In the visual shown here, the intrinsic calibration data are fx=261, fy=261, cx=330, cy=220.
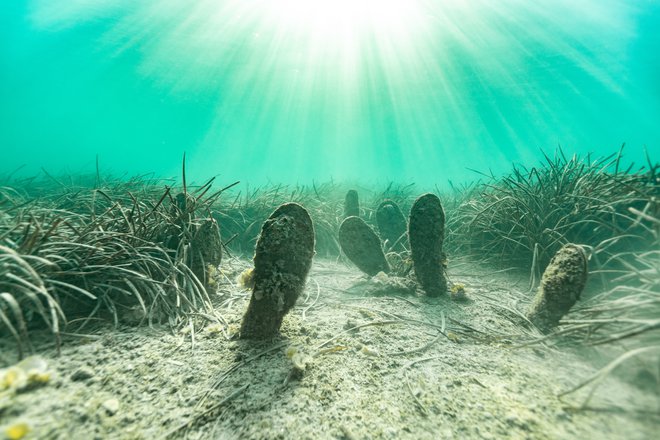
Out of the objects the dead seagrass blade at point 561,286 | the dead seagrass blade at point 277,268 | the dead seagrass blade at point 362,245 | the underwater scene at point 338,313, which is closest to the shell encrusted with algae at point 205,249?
the underwater scene at point 338,313

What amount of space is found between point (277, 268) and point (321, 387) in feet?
2.00

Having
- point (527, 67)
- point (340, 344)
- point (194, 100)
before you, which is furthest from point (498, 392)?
point (194, 100)

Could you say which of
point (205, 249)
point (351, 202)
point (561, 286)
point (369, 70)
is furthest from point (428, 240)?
point (369, 70)

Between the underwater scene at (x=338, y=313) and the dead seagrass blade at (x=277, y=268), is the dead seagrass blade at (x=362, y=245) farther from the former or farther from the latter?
the dead seagrass blade at (x=277, y=268)

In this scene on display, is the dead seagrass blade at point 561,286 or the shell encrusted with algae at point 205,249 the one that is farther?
the shell encrusted with algae at point 205,249

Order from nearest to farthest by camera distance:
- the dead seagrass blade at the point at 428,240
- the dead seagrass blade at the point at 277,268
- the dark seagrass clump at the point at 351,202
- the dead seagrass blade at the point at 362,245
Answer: the dead seagrass blade at the point at 277,268
the dead seagrass blade at the point at 428,240
the dead seagrass blade at the point at 362,245
the dark seagrass clump at the point at 351,202

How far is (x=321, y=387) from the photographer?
1.20 meters

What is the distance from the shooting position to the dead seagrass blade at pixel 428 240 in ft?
7.63

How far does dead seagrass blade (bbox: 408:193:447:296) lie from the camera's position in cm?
232

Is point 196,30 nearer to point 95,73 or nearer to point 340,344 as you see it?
point 95,73

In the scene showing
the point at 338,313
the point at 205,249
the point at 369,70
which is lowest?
the point at 338,313

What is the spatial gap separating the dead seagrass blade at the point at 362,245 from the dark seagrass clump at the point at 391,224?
93 cm

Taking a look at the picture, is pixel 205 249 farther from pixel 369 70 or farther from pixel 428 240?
pixel 369 70

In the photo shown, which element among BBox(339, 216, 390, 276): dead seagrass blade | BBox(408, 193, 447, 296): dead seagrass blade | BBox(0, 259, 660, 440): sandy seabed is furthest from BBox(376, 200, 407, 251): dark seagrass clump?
BBox(0, 259, 660, 440): sandy seabed
